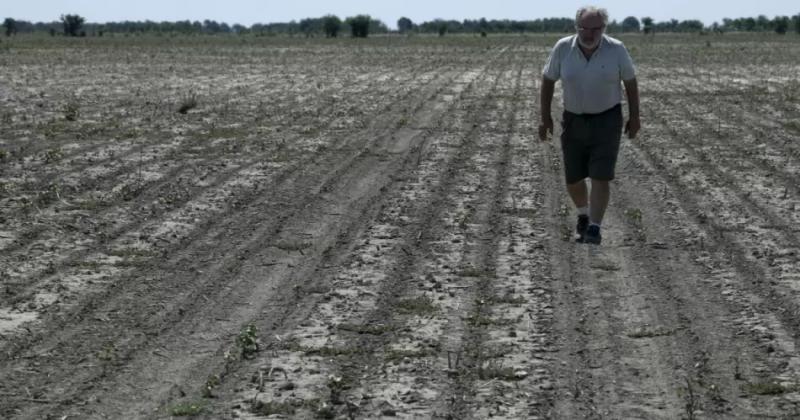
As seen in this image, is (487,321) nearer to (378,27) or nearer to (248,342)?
(248,342)

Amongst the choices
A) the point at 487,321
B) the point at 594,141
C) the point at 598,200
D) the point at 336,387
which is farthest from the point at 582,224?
the point at 336,387

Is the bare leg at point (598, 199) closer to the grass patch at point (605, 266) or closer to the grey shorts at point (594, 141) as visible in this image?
the grey shorts at point (594, 141)

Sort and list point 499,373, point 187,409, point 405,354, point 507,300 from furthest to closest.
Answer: point 507,300, point 405,354, point 499,373, point 187,409

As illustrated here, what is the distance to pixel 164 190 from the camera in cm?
1165

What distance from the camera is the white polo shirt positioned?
864 centimetres

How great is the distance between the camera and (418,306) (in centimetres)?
713

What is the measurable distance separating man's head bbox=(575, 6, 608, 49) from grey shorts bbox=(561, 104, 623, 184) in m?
0.56

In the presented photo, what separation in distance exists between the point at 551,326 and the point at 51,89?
23313 millimetres

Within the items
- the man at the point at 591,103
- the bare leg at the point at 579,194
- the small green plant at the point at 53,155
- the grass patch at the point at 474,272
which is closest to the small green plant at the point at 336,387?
the grass patch at the point at 474,272

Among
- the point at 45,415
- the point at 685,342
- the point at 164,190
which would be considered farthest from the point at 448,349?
the point at 164,190

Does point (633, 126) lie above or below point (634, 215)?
above

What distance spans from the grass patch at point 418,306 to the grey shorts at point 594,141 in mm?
2271

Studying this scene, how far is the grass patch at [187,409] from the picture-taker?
5301 mm

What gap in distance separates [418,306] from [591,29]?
99.3 inches
